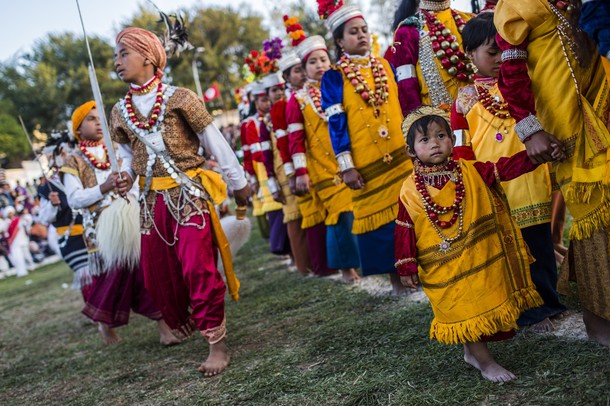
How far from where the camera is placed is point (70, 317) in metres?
7.75

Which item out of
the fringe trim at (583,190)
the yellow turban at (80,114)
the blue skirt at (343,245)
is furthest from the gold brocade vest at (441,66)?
the yellow turban at (80,114)

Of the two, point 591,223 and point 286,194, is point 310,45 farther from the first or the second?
point 591,223

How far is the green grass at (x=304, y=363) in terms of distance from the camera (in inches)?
110

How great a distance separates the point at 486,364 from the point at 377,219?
2.11m

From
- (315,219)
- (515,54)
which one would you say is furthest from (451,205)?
(315,219)

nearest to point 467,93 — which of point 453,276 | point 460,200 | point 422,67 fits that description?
point 422,67

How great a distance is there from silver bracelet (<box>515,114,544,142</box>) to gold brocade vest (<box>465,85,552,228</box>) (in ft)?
2.15

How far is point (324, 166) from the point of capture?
6.04m

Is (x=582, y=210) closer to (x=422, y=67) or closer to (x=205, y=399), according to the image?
(x=422, y=67)

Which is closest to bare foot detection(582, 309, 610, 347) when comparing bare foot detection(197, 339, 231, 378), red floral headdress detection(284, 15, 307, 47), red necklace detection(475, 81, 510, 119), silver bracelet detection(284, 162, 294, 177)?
red necklace detection(475, 81, 510, 119)

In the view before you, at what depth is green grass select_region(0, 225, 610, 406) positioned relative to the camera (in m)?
2.80

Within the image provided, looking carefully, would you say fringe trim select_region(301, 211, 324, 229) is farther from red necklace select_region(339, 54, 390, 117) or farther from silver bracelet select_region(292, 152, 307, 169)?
red necklace select_region(339, 54, 390, 117)

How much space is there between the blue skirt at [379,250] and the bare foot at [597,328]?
1980 millimetres

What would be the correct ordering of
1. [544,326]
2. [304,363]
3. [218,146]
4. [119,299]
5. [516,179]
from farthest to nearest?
[119,299] < [218,146] < [304,363] < [516,179] < [544,326]
